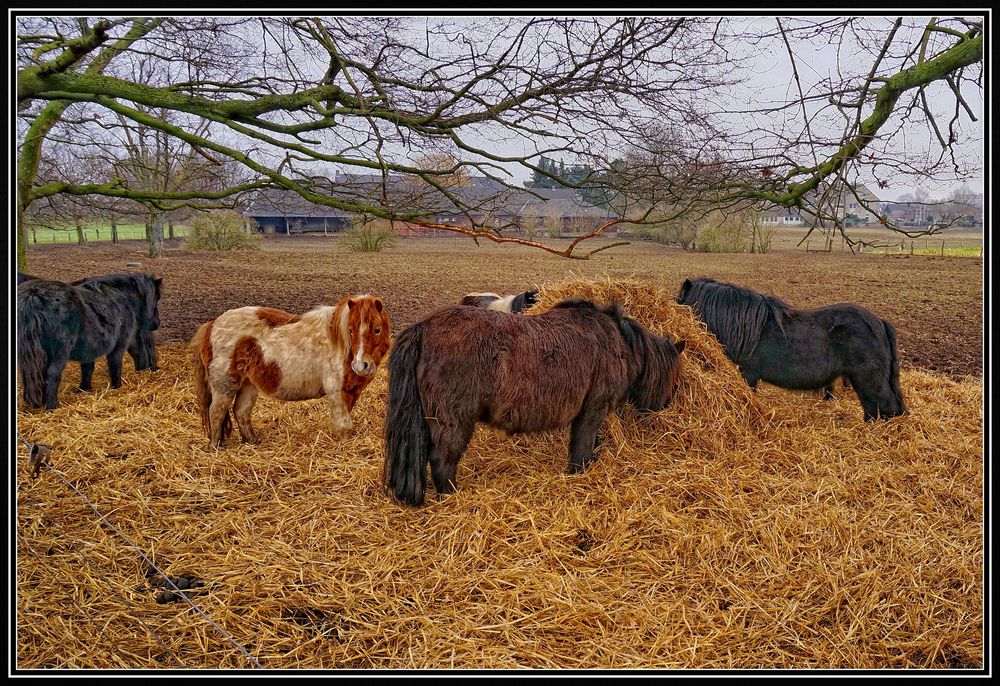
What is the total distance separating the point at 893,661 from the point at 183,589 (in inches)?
120

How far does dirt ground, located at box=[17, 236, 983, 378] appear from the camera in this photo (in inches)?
237

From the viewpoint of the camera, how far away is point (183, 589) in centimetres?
245

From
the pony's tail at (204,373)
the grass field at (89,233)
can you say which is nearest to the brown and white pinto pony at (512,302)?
the pony's tail at (204,373)

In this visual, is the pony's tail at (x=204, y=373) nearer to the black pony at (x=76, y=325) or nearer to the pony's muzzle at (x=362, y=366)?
the pony's muzzle at (x=362, y=366)

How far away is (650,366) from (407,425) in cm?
169

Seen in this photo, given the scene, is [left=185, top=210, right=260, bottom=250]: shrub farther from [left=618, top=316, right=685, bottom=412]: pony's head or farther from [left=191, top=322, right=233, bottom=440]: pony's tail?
[left=618, top=316, right=685, bottom=412]: pony's head

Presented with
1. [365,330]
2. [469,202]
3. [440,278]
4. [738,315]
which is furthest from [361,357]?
[440,278]

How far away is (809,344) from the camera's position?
4.60 m

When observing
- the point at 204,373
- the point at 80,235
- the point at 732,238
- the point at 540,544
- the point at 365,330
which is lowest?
the point at 540,544

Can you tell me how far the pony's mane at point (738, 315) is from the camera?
4.61m

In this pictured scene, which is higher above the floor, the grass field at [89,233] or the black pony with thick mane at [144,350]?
the grass field at [89,233]

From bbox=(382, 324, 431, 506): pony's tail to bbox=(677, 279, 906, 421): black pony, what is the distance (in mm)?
2851

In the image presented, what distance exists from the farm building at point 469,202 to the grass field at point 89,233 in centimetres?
178

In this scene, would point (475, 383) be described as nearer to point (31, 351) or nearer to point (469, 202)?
point (469, 202)
